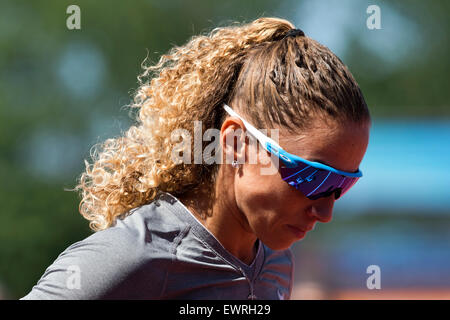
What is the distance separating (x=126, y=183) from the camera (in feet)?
8.27

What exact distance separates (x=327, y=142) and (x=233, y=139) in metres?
0.40

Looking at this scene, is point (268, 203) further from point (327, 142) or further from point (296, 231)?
point (327, 142)

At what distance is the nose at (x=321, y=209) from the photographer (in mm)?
2322

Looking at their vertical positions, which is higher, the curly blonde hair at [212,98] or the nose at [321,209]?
the curly blonde hair at [212,98]

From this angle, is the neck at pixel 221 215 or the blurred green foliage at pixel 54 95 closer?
the neck at pixel 221 215

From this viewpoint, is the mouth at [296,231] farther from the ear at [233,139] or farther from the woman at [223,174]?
the ear at [233,139]

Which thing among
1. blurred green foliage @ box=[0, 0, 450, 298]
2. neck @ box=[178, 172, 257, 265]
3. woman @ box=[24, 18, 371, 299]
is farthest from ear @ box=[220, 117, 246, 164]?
blurred green foliage @ box=[0, 0, 450, 298]

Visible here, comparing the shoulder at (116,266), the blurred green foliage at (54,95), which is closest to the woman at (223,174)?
the shoulder at (116,266)

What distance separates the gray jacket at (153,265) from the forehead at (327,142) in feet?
1.76

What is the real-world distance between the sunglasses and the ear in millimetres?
50

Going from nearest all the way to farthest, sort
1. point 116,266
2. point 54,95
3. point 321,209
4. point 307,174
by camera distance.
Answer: point 116,266, point 307,174, point 321,209, point 54,95

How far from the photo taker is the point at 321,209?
2340mm

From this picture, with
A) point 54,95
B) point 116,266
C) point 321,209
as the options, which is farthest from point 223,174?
point 54,95

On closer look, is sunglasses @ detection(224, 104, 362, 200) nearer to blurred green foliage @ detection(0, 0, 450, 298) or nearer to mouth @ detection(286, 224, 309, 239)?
mouth @ detection(286, 224, 309, 239)
